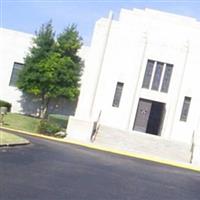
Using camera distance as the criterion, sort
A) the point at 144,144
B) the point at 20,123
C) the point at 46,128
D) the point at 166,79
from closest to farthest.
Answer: the point at 46,128 < the point at 144,144 < the point at 20,123 < the point at 166,79

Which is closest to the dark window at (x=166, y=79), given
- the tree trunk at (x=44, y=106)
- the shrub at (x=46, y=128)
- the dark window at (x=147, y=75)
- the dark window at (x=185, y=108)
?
the dark window at (x=147, y=75)

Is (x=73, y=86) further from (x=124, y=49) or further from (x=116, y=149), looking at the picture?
(x=116, y=149)

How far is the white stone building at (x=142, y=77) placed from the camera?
39312 mm

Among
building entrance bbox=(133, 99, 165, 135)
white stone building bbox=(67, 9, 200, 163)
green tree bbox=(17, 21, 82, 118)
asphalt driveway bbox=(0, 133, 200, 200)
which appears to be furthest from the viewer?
green tree bbox=(17, 21, 82, 118)

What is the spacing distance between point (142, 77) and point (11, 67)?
36.4ft

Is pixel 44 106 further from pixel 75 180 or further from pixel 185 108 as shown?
pixel 75 180

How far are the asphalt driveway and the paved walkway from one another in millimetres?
11174

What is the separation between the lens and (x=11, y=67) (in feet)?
148

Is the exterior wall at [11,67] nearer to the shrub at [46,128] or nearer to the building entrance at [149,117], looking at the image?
the building entrance at [149,117]

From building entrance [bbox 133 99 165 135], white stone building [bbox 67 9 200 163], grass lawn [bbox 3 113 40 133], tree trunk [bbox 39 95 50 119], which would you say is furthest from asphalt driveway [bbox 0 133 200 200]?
tree trunk [bbox 39 95 50 119]

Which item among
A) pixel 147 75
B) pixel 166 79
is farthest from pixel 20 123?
pixel 166 79

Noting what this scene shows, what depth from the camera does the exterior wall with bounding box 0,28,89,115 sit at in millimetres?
44781

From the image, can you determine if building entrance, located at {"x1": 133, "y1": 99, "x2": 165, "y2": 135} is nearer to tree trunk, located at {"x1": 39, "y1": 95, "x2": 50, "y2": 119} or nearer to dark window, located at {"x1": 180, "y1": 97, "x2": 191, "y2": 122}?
dark window, located at {"x1": 180, "y1": 97, "x2": 191, "y2": 122}

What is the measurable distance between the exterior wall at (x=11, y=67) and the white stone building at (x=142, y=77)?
Result: 5.72 meters
